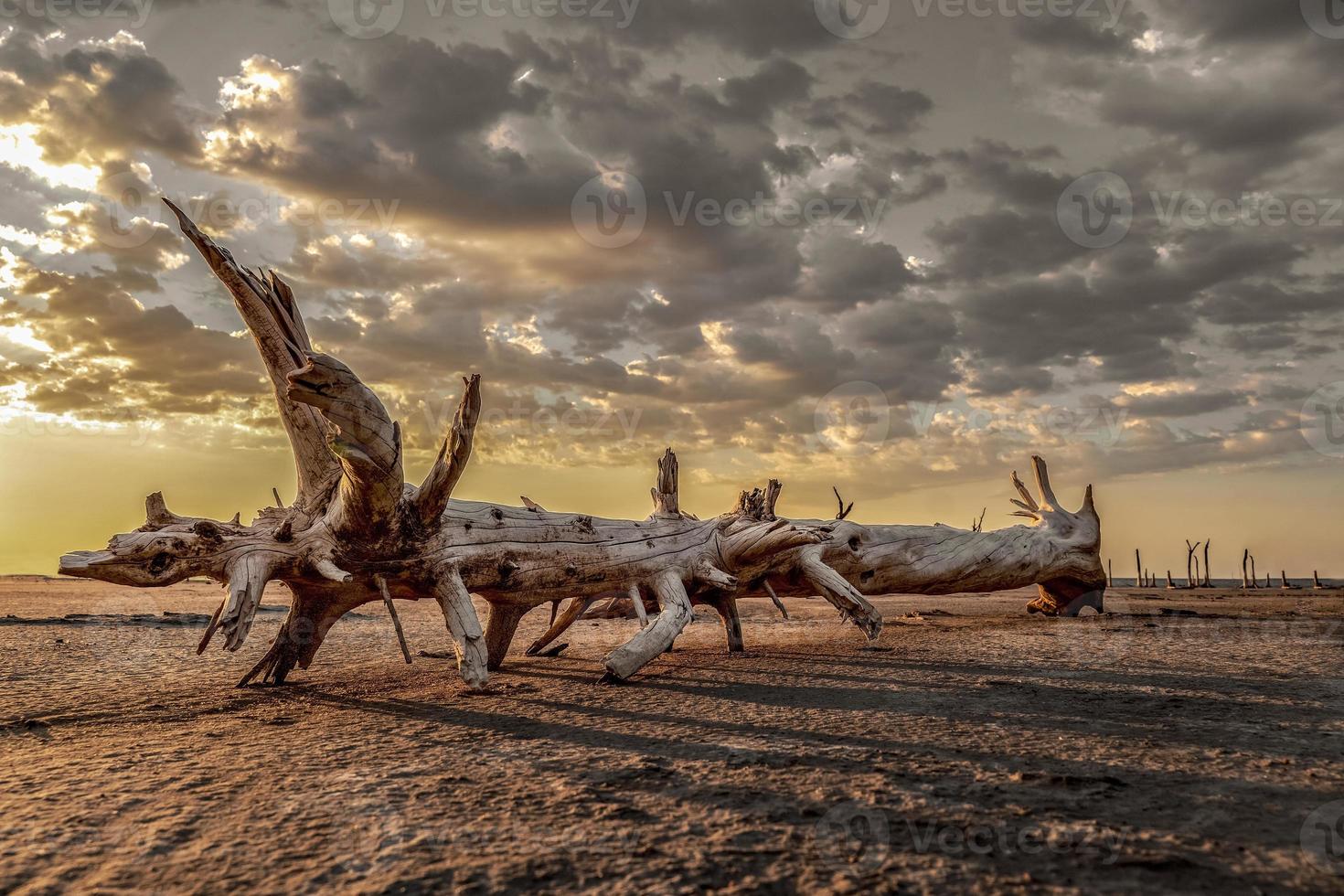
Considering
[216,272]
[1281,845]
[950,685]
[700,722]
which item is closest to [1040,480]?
[950,685]

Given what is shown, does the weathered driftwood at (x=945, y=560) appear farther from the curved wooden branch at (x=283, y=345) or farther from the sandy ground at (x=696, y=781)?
the curved wooden branch at (x=283, y=345)

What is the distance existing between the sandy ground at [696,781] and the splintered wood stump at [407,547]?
69 cm

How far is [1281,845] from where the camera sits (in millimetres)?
2748

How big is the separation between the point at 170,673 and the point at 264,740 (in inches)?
166

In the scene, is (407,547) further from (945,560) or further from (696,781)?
(945,560)

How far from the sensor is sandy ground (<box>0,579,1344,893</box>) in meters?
2.61

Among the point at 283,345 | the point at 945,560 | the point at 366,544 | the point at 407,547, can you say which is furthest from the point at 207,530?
the point at 945,560

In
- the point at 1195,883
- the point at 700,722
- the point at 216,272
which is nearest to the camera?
the point at 1195,883

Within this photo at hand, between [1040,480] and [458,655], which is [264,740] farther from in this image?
[1040,480]

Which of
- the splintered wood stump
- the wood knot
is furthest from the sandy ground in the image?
the wood knot

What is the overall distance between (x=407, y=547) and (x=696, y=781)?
4130mm

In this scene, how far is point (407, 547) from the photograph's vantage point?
22.5ft

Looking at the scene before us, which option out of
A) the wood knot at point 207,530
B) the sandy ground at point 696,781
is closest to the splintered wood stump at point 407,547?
the wood knot at point 207,530

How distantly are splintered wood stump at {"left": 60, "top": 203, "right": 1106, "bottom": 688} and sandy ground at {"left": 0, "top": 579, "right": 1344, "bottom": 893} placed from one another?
0.69 metres
